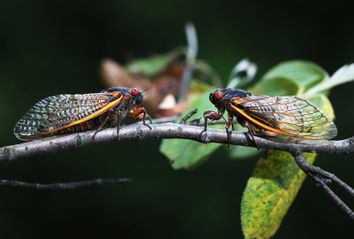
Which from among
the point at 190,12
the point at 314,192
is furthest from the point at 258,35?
the point at 314,192

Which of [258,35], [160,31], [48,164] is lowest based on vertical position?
[48,164]

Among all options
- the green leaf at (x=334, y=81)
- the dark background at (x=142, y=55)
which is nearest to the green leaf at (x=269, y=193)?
the green leaf at (x=334, y=81)

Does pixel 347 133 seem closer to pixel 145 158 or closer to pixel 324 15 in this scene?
pixel 324 15

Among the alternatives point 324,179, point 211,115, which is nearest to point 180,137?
point 211,115

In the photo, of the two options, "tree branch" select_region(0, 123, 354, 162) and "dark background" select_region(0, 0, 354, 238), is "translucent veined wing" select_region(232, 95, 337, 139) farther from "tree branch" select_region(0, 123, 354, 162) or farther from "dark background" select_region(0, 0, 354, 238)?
"dark background" select_region(0, 0, 354, 238)

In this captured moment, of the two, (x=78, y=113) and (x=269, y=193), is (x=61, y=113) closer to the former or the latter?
(x=78, y=113)

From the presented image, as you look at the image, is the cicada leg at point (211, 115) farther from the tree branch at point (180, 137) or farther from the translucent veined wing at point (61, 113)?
the translucent veined wing at point (61, 113)
